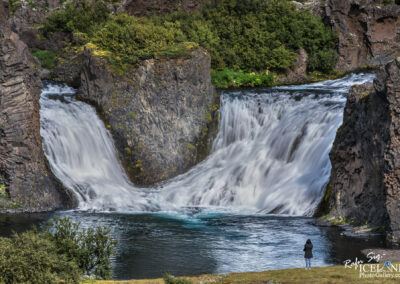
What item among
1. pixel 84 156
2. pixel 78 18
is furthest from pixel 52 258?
pixel 78 18

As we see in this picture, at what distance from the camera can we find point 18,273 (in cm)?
1274

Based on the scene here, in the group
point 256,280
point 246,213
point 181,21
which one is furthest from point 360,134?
point 181,21

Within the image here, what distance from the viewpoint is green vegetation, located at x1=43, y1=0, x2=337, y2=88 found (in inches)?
1622

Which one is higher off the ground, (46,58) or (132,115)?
(46,58)

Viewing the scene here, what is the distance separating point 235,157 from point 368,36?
58.4 feet

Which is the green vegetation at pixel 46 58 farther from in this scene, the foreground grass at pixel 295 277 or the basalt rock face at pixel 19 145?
the foreground grass at pixel 295 277

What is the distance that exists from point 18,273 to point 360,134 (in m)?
15.3

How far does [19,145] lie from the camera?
88.4 feet

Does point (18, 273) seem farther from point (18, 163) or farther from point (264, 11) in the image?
point (264, 11)

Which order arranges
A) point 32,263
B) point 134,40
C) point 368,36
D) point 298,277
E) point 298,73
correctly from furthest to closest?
point 368,36 → point 298,73 → point 134,40 → point 298,277 → point 32,263

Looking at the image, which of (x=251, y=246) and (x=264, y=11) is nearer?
(x=251, y=246)

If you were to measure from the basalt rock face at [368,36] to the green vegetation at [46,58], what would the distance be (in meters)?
21.2

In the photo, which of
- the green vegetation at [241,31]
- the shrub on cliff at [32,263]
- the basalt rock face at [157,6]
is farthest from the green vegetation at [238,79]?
the shrub on cliff at [32,263]

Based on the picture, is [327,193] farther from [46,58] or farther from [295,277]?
[46,58]
